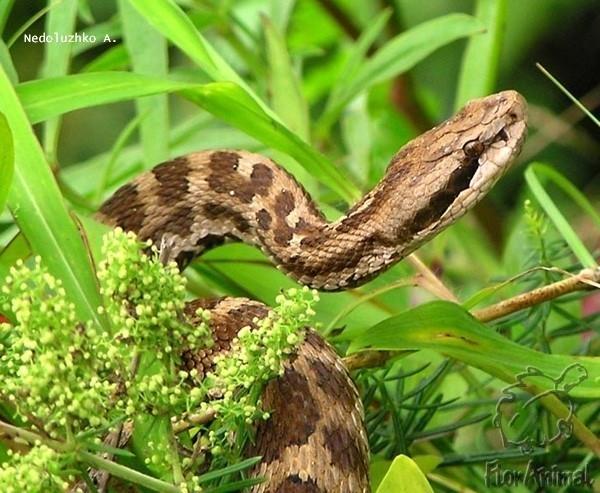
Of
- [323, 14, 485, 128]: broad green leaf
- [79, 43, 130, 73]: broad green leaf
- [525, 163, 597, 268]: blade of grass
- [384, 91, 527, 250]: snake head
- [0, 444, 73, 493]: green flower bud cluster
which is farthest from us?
[79, 43, 130, 73]: broad green leaf

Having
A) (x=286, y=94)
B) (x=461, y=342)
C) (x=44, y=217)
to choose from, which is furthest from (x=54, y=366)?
(x=286, y=94)

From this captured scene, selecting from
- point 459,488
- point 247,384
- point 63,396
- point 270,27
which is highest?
point 270,27

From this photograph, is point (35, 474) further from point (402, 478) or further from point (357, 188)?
point (357, 188)

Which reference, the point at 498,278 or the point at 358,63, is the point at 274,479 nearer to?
the point at 498,278

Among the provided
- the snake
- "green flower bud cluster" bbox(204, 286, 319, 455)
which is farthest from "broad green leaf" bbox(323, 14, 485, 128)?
"green flower bud cluster" bbox(204, 286, 319, 455)

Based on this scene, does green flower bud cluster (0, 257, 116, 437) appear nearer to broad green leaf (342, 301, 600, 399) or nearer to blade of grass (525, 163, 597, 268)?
broad green leaf (342, 301, 600, 399)

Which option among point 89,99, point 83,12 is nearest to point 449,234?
point 83,12
